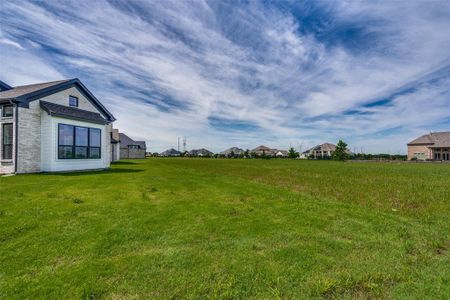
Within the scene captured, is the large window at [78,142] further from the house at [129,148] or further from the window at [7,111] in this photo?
the house at [129,148]

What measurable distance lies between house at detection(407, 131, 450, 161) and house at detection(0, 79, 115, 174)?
76628 millimetres

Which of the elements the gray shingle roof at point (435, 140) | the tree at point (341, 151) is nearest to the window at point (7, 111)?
the tree at point (341, 151)

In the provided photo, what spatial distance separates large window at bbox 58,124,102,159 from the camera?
535 inches

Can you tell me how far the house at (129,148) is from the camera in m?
52.8

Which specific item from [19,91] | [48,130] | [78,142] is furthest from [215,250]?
[19,91]

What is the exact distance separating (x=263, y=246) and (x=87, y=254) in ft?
9.41

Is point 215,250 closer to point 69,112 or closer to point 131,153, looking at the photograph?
point 69,112

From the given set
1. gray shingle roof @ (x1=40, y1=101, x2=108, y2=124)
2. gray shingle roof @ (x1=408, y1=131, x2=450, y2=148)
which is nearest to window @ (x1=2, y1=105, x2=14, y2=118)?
gray shingle roof @ (x1=40, y1=101, x2=108, y2=124)

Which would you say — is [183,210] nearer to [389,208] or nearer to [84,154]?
[389,208]

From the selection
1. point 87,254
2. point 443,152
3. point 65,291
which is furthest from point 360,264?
point 443,152

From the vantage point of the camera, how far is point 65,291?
251 centimetres

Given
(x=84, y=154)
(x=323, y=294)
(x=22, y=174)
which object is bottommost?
(x=323, y=294)

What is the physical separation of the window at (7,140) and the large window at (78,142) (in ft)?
7.40

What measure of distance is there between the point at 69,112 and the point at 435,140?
8046 centimetres
